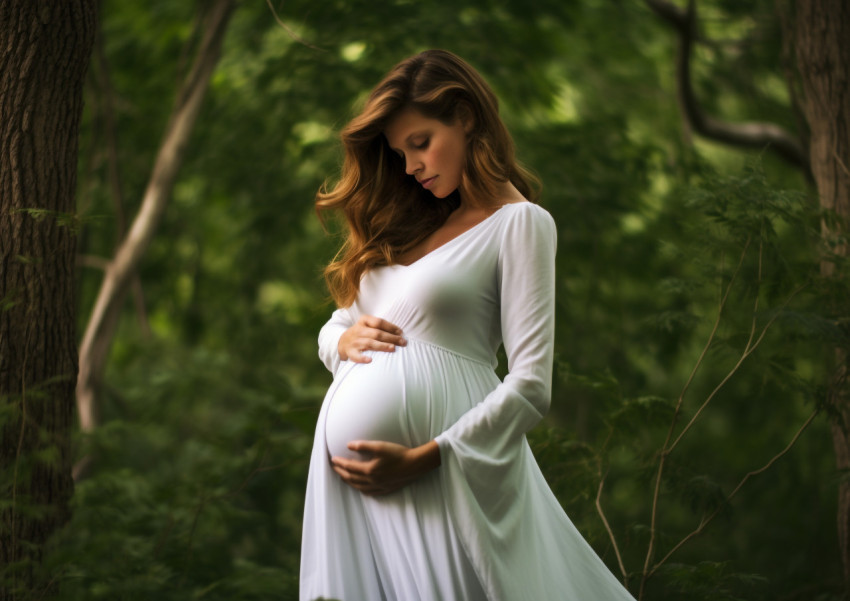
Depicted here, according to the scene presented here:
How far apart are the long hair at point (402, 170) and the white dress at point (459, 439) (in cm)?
17

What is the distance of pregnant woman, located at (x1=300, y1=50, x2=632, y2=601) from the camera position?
6.90 feet

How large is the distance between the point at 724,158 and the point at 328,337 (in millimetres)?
6960

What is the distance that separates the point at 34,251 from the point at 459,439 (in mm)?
1374

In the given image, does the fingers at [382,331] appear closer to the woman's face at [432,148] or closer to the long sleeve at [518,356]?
the long sleeve at [518,356]

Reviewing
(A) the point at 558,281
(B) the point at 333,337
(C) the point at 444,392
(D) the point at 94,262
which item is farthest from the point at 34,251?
(A) the point at 558,281

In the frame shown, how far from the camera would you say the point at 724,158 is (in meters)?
8.50

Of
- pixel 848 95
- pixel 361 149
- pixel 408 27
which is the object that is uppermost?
pixel 408 27

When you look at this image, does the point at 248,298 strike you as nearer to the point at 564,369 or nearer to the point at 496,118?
the point at 564,369

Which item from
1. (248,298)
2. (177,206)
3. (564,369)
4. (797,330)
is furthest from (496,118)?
(177,206)

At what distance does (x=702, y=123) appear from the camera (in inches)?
206

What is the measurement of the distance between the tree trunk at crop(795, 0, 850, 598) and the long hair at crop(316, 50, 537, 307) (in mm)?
1522

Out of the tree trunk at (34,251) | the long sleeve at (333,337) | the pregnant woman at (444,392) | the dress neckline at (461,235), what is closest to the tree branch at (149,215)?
the tree trunk at (34,251)

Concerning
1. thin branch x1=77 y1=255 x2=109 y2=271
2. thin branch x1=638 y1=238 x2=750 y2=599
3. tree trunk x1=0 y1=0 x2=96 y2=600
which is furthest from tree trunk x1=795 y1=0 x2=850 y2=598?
thin branch x1=77 y1=255 x2=109 y2=271

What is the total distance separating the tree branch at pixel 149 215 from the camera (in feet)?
14.4
